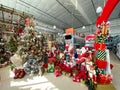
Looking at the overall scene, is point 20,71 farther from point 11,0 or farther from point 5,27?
point 5,27

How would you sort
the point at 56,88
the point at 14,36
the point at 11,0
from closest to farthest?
the point at 56,88 < the point at 11,0 < the point at 14,36

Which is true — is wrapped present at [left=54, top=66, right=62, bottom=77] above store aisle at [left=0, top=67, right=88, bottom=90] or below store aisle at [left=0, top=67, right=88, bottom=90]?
above

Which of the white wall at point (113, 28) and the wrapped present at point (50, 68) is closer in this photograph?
the wrapped present at point (50, 68)

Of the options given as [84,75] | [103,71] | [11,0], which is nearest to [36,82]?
[84,75]

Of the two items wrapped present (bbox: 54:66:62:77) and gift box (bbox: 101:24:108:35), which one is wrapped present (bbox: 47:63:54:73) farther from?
gift box (bbox: 101:24:108:35)

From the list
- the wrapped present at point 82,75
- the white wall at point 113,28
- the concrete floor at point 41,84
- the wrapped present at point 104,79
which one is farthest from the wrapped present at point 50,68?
the white wall at point 113,28

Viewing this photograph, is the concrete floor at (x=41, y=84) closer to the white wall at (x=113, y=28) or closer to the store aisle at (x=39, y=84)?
the store aisle at (x=39, y=84)

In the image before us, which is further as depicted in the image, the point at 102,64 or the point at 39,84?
the point at 39,84

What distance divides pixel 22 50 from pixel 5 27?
3999mm

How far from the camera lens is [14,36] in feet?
22.2

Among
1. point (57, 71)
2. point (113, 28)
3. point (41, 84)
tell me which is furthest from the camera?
point (113, 28)

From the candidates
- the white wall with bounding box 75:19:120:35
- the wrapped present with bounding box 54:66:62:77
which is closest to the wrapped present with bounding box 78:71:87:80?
the wrapped present with bounding box 54:66:62:77

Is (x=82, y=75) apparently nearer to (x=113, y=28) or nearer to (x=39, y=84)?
(x=39, y=84)

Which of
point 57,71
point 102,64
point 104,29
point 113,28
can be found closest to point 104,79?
point 102,64
